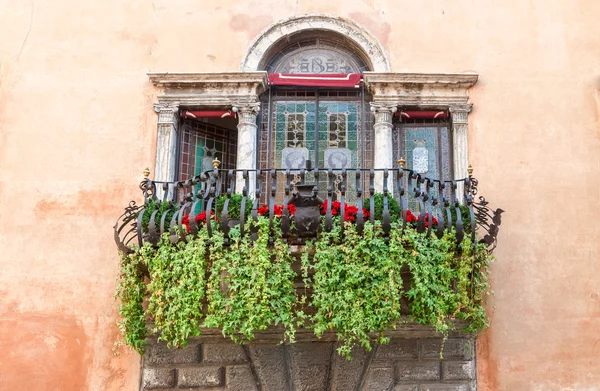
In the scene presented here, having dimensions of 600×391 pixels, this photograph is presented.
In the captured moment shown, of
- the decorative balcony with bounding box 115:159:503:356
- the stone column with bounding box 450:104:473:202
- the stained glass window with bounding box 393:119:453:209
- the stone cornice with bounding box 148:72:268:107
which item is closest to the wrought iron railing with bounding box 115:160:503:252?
the decorative balcony with bounding box 115:159:503:356

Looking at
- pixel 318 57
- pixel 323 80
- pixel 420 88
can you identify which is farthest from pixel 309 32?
pixel 420 88

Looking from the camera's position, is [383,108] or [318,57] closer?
[383,108]

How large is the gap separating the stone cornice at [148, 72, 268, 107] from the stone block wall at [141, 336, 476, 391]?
2694mm

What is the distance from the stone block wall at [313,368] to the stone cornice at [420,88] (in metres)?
2.64

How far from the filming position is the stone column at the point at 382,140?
27.1 feet

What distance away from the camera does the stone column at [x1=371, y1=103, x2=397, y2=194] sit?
8.26m

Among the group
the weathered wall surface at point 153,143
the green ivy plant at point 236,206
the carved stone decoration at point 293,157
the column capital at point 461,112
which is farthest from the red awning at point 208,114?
the column capital at point 461,112

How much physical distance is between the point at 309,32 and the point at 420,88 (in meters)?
1.47

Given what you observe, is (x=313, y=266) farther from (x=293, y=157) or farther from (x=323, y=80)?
(x=323, y=80)

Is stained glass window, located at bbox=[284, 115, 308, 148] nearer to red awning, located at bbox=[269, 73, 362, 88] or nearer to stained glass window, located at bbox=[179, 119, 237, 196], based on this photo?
red awning, located at bbox=[269, 73, 362, 88]

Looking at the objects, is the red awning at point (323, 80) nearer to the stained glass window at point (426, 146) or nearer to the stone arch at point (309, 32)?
the stone arch at point (309, 32)

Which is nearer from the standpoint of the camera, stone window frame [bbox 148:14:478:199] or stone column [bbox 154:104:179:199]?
stone column [bbox 154:104:179:199]

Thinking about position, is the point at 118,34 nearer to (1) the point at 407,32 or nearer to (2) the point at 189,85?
(2) the point at 189,85

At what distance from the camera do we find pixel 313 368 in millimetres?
7301
